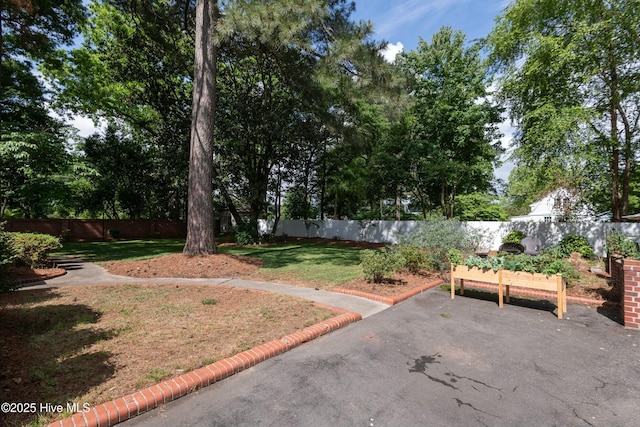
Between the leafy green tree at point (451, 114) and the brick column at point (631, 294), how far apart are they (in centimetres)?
1319

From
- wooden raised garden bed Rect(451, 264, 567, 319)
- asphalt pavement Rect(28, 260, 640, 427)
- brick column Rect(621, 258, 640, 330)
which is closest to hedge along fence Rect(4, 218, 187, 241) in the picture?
asphalt pavement Rect(28, 260, 640, 427)

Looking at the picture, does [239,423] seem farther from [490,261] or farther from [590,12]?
[590,12]

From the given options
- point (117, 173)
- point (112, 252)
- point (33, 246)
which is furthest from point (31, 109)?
point (33, 246)

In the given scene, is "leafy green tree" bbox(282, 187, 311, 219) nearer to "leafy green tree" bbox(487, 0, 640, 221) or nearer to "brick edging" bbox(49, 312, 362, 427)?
"leafy green tree" bbox(487, 0, 640, 221)

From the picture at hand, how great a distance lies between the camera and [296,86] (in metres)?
11.0

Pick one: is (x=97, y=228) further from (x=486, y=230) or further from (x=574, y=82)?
(x=574, y=82)

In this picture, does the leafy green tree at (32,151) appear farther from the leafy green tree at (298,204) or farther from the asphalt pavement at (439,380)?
the asphalt pavement at (439,380)

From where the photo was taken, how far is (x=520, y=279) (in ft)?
16.2

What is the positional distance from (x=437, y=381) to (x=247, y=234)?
14326 mm

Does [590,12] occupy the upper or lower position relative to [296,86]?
upper

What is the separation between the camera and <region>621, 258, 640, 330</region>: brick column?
Answer: 4086 mm

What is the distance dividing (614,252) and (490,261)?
5.14m

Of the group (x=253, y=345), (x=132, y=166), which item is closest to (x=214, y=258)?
(x=253, y=345)

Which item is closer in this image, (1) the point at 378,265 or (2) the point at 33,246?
(1) the point at 378,265
